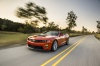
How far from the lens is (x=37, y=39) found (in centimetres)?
805

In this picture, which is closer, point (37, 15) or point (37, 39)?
point (37, 39)

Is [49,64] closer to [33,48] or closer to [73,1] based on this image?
[33,48]

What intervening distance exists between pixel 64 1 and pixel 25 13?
7.68 m

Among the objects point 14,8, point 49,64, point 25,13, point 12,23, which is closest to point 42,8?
point 25,13

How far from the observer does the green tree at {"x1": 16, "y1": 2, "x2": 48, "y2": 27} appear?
1657 cm

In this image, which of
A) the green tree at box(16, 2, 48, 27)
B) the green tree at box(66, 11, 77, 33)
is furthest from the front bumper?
the green tree at box(66, 11, 77, 33)

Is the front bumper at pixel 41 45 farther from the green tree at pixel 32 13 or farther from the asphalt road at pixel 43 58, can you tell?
the green tree at pixel 32 13

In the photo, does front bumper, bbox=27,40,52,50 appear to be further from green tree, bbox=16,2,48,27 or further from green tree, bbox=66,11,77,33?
green tree, bbox=66,11,77,33

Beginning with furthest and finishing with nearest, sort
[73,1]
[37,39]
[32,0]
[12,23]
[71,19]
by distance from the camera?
[12,23], [71,19], [73,1], [32,0], [37,39]

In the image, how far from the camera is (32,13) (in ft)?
56.5

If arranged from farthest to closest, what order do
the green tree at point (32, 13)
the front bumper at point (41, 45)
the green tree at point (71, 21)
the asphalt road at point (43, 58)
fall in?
the green tree at point (71, 21)
the green tree at point (32, 13)
the front bumper at point (41, 45)
the asphalt road at point (43, 58)

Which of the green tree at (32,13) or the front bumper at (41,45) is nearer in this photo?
the front bumper at (41,45)

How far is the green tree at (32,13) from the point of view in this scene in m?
16.6

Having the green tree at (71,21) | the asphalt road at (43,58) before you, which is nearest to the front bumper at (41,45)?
the asphalt road at (43,58)
